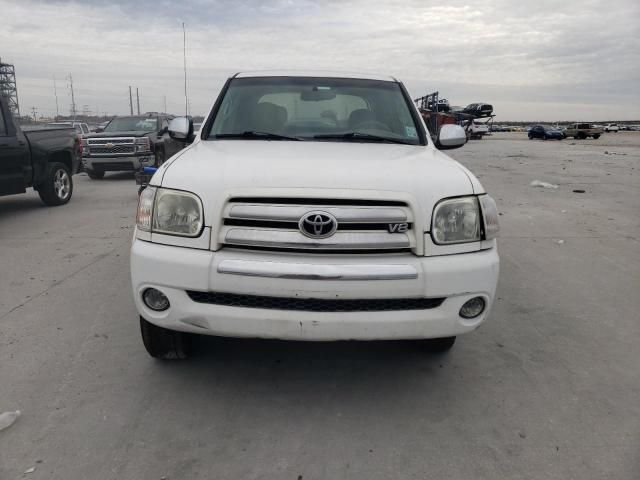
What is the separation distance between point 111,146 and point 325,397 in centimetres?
1195

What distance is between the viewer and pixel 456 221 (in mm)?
2668

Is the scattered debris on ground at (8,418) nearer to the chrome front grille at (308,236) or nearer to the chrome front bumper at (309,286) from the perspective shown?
the chrome front bumper at (309,286)

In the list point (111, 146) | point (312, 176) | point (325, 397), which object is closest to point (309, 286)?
point (312, 176)

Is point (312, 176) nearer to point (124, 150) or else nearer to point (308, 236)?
point (308, 236)

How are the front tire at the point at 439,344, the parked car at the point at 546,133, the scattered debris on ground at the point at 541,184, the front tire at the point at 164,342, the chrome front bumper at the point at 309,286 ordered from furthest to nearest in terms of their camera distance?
the parked car at the point at 546,133 < the scattered debris on ground at the point at 541,184 < the front tire at the point at 439,344 < the front tire at the point at 164,342 < the chrome front bumper at the point at 309,286

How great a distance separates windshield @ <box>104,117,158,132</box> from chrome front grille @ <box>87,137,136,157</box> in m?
1.14

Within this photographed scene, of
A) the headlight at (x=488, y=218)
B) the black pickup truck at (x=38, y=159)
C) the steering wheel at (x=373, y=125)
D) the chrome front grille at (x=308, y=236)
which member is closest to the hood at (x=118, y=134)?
the black pickup truck at (x=38, y=159)

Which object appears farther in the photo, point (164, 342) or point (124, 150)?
point (124, 150)

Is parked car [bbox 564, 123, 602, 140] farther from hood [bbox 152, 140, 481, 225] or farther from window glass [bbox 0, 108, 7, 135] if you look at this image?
Result: hood [bbox 152, 140, 481, 225]

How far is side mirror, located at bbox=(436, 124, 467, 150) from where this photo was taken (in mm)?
4062

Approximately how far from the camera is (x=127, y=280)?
15.8 feet

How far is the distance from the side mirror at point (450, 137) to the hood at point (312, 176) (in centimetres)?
105

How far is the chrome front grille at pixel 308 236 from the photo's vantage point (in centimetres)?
251

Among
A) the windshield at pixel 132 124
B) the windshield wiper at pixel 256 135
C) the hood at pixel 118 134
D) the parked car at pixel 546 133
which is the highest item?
the windshield wiper at pixel 256 135
